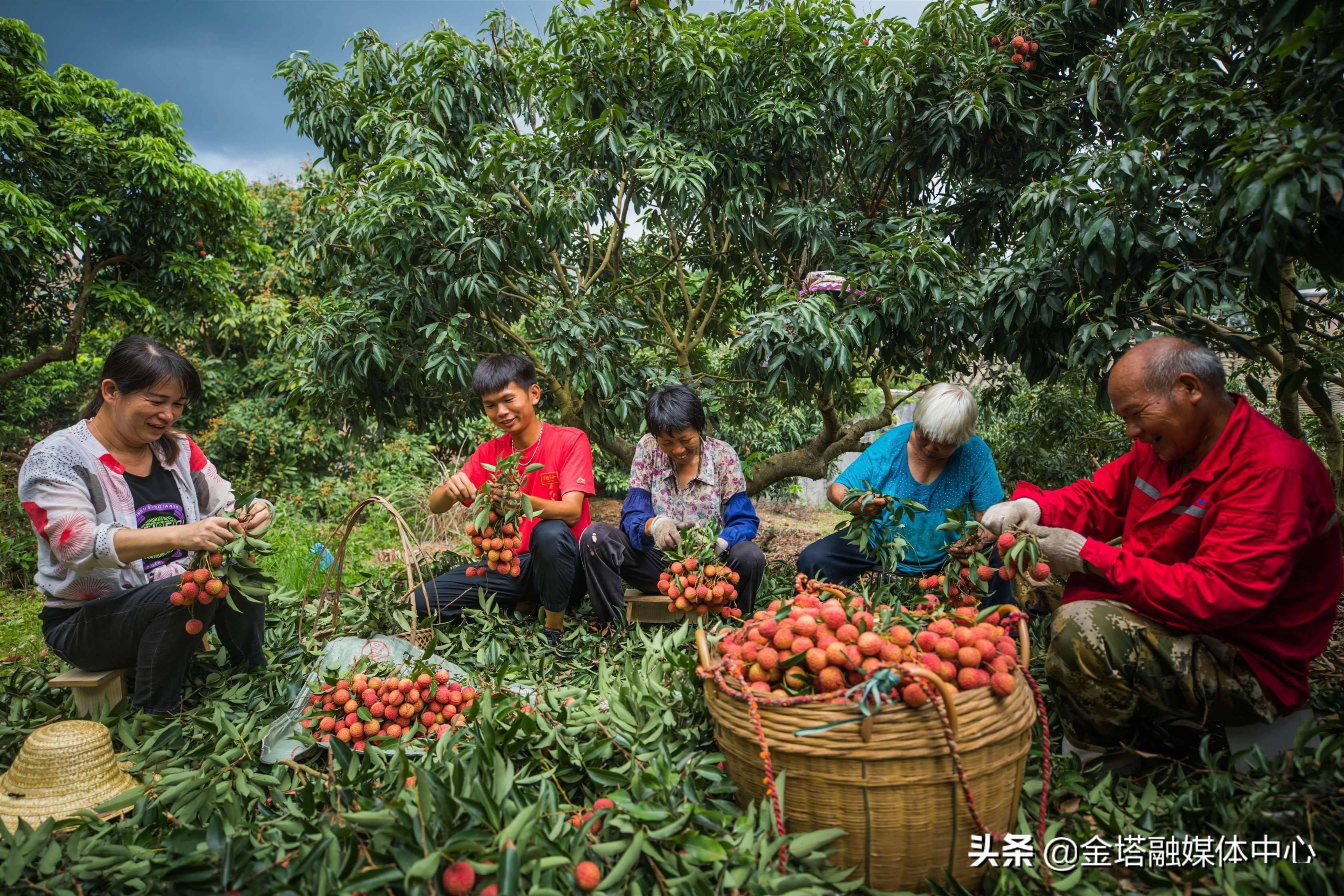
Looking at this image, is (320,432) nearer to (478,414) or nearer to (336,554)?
(478,414)

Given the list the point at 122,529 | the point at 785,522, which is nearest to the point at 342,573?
the point at 122,529

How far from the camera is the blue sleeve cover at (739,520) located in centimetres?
278

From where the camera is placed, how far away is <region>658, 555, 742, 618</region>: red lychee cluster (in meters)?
2.39

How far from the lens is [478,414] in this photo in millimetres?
4129

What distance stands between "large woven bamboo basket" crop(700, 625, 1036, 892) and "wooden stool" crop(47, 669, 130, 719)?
6.27 ft

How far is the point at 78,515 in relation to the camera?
6.37 feet

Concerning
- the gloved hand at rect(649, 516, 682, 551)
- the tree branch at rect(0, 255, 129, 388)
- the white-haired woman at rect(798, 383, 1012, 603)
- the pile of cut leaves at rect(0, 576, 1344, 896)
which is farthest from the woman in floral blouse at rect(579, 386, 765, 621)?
the tree branch at rect(0, 255, 129, 388)

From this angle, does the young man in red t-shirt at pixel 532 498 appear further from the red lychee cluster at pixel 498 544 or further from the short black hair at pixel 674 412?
the short black hair at pixel 674 412

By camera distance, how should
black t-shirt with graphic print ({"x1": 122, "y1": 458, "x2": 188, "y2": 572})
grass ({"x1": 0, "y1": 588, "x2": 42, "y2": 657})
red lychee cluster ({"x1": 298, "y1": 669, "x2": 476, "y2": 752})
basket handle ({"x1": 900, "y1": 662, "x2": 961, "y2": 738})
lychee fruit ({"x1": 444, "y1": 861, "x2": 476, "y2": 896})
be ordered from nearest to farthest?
1. lychee fruit ({"x1": 444, "y1": 861, "x2": 476, "y2": 896})
2. basket handle ({"x1": 900, "y1": 662, "x2": 961, "y2": 738})
3. red lychee cluster ({"x1": 298, "y1": 669, "x2": 476, "y2": 752})
4. black t-shirt with graphic print ({"x1": 122, "y1": 458, "x2": 188, "y2": 572})
5. grass ({"x1": 0, "y1": 588, "x2": 42, "y2": 657})

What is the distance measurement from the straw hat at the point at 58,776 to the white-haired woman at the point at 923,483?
2.19 meters

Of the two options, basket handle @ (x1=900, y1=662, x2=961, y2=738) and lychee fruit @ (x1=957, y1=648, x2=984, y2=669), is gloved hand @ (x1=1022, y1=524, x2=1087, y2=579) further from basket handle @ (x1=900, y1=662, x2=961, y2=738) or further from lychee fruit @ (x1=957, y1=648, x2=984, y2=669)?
basket handle @ (x1=900, y1=662, x2=961, y2=738)

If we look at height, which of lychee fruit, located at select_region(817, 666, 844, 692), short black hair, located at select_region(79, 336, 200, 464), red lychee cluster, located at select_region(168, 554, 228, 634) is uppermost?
short black hair, located at select_region(79, 336, 200, 464)

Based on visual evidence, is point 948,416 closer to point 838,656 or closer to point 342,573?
point 838,656

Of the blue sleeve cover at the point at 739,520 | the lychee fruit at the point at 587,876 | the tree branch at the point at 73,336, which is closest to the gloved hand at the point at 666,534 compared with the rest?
the blue sleeve cover at the point at 739,520
